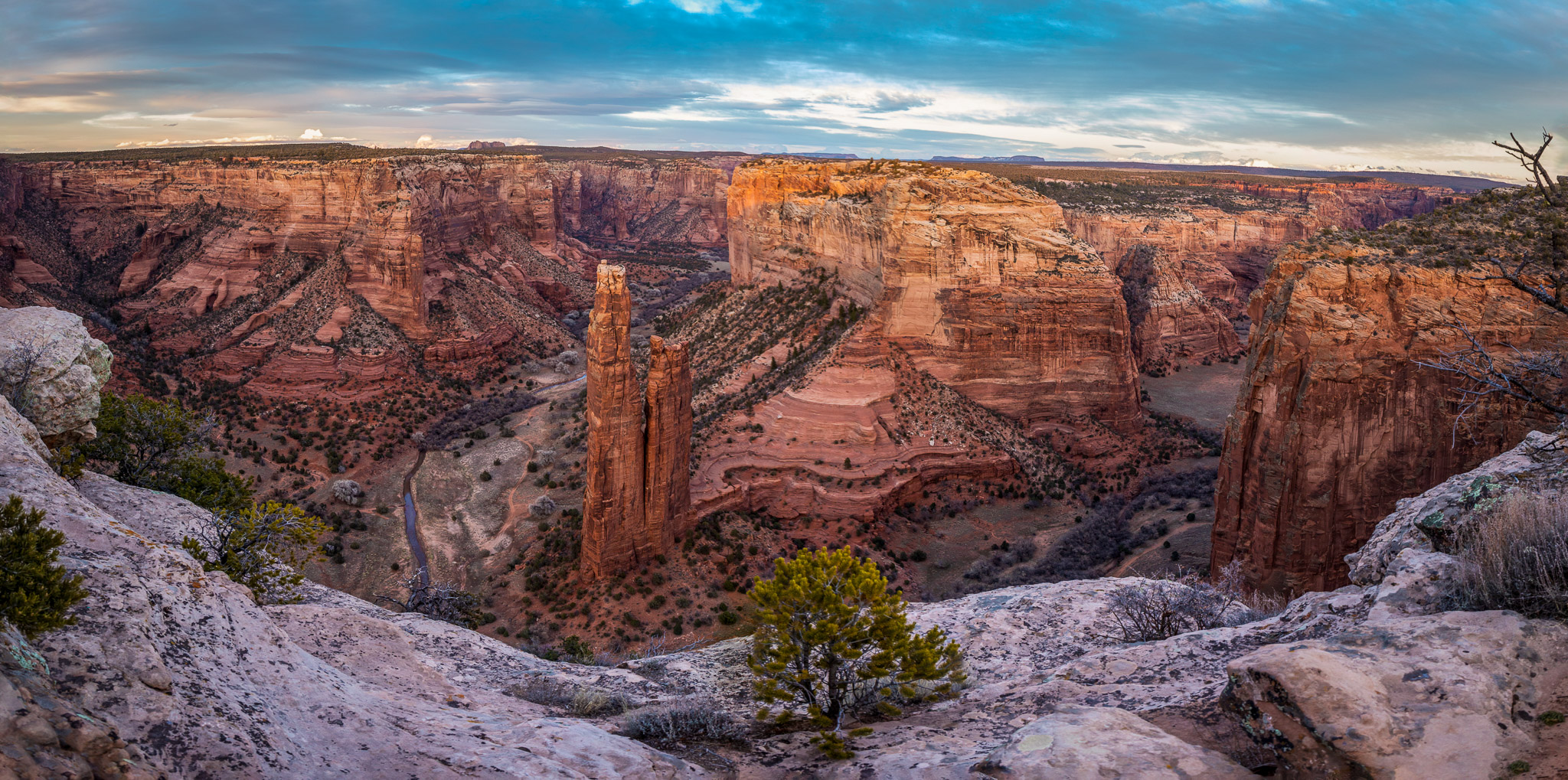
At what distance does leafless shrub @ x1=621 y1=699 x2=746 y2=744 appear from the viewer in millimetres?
11945

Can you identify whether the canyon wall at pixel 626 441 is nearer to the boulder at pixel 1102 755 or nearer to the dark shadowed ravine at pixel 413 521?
the dark shadowed ravine at pixel 413 521

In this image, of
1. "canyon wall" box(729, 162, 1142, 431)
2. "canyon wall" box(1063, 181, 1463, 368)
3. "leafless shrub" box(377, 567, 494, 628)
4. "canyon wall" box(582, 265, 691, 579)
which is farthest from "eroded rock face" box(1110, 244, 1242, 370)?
"leafless shrub" box(377, 567, 494, 628)

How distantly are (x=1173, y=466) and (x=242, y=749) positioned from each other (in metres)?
44.2

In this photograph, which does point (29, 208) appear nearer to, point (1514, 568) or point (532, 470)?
point (532, 470)

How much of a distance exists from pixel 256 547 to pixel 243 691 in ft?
26.9

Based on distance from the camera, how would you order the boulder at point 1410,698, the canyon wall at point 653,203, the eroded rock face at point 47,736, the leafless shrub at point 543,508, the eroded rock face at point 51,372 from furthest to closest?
the canyon wall at point 653,203 → the leafless shrub at point 543,508 → the eroded rock face at point 51,372 → the boulder at point 1410,698 → the eroded rock face at point 47,736

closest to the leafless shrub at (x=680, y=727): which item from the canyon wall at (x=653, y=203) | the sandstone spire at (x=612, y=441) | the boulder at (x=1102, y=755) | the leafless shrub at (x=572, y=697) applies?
the leafless shrub at (x=572, y=697)

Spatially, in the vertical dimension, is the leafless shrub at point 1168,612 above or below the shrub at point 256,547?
below

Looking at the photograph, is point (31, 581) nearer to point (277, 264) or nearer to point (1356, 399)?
point (1356, 399)

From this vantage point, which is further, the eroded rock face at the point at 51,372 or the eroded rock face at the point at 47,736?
the eroded rock face at the point at 51,372

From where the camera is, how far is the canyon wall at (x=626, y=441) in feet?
91.7

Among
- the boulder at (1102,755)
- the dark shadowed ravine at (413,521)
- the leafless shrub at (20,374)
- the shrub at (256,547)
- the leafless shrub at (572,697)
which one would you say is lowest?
the dark shadowed ravine at (413,521)

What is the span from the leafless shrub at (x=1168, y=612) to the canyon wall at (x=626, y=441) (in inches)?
689

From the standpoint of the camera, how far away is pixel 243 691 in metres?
9.20
